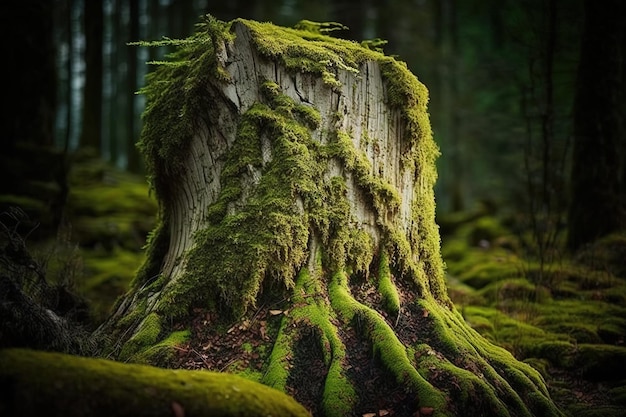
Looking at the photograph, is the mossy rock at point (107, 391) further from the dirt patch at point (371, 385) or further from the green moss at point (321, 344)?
the dirt patch at point (371, 385)

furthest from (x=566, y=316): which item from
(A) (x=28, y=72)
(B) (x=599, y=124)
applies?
(A) (x=28, y=72)

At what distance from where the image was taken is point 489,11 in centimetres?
2408

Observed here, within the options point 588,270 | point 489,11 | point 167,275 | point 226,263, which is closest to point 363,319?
point 226,263

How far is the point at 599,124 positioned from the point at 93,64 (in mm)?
14883

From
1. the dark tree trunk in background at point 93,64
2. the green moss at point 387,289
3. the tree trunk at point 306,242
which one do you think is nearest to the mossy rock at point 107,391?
the tree trunk at point 306,242

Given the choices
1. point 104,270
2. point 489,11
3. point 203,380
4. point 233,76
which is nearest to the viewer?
point 203,380

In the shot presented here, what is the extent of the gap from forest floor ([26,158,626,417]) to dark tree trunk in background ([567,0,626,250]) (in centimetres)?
69

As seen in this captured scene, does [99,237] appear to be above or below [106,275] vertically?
above

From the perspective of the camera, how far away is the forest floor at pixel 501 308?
3658mm

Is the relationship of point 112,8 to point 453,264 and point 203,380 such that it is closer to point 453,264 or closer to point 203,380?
point 453,264

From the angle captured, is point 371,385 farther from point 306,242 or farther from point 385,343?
point 306,242

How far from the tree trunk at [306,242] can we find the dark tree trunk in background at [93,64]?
12838 mm

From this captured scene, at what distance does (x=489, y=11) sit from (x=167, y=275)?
24.7 meters

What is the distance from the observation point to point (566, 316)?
245 inches
